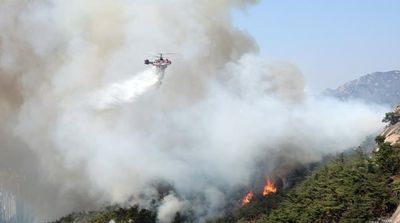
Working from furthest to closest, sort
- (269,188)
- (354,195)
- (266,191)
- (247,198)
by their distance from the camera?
(269,188)
(266,191)
(247,198)
(354,195)

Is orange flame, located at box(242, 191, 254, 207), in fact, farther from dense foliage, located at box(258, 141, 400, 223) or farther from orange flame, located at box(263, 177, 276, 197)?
dense foliage, located at box(258, 141, 400, 223)

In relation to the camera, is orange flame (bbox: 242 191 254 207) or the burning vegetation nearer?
orange flame (bbox: 242 191 254 207)

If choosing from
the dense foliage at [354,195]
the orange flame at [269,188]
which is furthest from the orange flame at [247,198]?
the dense foliage at [354,195]

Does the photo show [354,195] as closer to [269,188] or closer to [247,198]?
[247,198]

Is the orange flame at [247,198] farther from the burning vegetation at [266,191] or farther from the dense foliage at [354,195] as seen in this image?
the dense foliage at [354,195]

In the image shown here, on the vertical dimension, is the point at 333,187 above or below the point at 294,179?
below

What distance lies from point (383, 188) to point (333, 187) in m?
6.63

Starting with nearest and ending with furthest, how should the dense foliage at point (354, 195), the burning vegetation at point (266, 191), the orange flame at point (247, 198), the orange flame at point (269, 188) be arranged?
the dense foliage at point (354, 195) < the orange flame at point (247, 198) < the burning vegetation at point (266, 191) < the orange flame at point (269, 188)

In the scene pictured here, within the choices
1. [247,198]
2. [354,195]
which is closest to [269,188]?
[247,198]

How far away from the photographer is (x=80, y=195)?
115625mm

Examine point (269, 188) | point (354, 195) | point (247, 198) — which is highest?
point (269, 188)

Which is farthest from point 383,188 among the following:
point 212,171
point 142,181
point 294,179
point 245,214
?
point 142,181

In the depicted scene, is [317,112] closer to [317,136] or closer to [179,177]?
[317,136]

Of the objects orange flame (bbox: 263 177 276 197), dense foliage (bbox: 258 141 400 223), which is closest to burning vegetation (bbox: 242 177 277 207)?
orange flame (bbox: 263 177 276 197)
